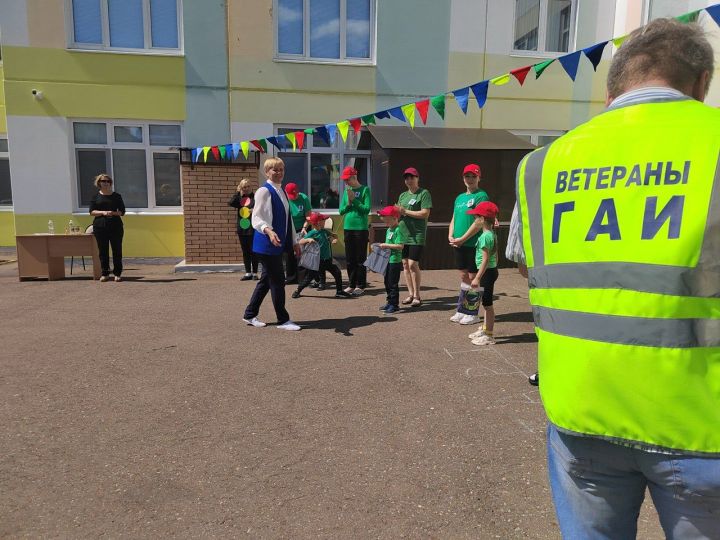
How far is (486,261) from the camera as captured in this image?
5250 millimetres

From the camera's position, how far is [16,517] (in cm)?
262

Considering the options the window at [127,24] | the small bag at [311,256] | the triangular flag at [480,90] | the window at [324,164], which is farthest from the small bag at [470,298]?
the window at [127,24]

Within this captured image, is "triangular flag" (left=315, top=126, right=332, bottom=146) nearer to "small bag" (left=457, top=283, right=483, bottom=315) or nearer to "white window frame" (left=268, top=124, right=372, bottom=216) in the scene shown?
"white window frame" (left=268, top=124, right=372, bottom=216)

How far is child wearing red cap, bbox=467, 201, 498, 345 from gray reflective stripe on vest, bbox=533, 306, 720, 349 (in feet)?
13.1

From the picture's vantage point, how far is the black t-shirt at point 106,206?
8.70 m

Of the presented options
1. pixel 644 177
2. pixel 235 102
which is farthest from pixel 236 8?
pixel 644 177

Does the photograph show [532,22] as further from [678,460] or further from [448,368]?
[678,460]

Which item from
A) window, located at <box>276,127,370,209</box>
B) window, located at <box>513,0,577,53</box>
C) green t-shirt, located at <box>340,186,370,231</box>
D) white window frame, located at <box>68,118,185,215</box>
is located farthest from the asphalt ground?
window, located at <box>513,0,577,53</box>

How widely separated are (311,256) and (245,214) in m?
1.90

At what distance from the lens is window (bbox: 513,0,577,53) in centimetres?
1189

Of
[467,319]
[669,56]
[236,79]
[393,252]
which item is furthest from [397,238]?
[236,79]

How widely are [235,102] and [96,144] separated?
2.96 m

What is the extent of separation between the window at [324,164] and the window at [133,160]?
8.04 ft

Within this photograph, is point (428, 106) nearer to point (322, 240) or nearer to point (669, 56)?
point (322, 240)
